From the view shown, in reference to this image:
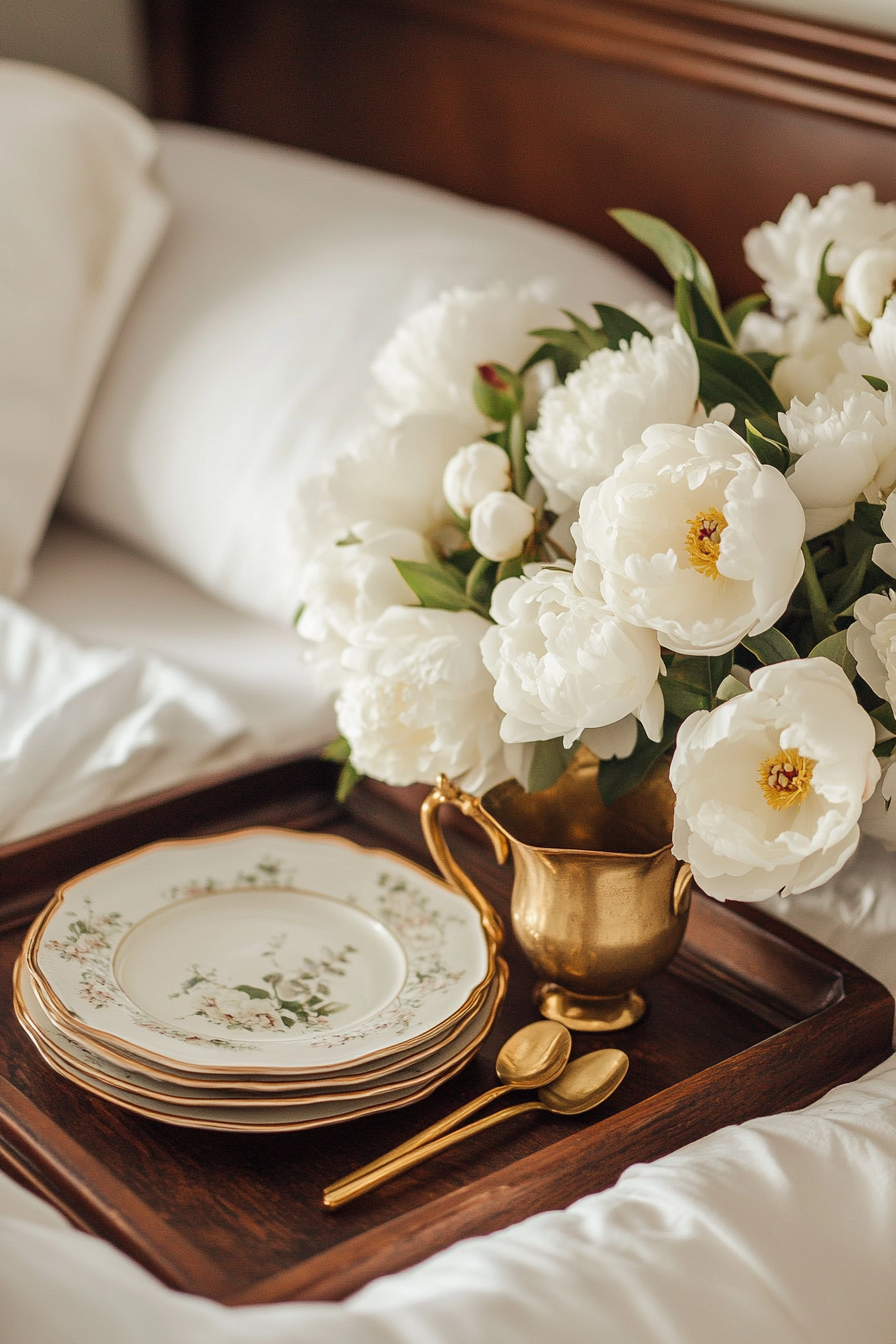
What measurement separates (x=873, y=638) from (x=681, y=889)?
6.0 inches

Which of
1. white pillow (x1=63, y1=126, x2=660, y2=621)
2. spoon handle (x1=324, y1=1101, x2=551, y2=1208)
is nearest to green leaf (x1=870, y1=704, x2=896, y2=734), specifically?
spoon handle (x1=324, y1=1101, x2=551, y2=1208)

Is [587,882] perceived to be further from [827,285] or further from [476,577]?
[827,285]

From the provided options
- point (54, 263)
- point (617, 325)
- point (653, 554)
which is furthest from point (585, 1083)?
point (54, 263)

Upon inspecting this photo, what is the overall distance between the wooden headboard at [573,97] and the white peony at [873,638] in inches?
21.2

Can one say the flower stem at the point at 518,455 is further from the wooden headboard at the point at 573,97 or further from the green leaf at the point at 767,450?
the wooden headboard at the point at 573,97

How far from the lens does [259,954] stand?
585mm

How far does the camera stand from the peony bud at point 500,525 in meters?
0.54

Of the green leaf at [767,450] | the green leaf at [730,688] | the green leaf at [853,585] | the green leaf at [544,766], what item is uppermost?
the green leaf at [767,450]

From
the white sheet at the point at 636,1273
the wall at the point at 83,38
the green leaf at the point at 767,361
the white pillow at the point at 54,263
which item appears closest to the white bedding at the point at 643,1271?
the white sheet at the point at 636,1273

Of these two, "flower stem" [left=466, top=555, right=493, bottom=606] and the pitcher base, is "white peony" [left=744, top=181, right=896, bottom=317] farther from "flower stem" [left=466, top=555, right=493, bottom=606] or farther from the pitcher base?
the pitcher base

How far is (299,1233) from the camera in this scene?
458mm

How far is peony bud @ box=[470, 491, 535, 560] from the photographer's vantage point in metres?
0.54

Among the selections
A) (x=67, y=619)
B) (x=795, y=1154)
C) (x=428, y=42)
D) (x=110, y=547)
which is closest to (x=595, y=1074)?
(x=795, y=1154)

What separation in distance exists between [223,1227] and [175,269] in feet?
2.68
